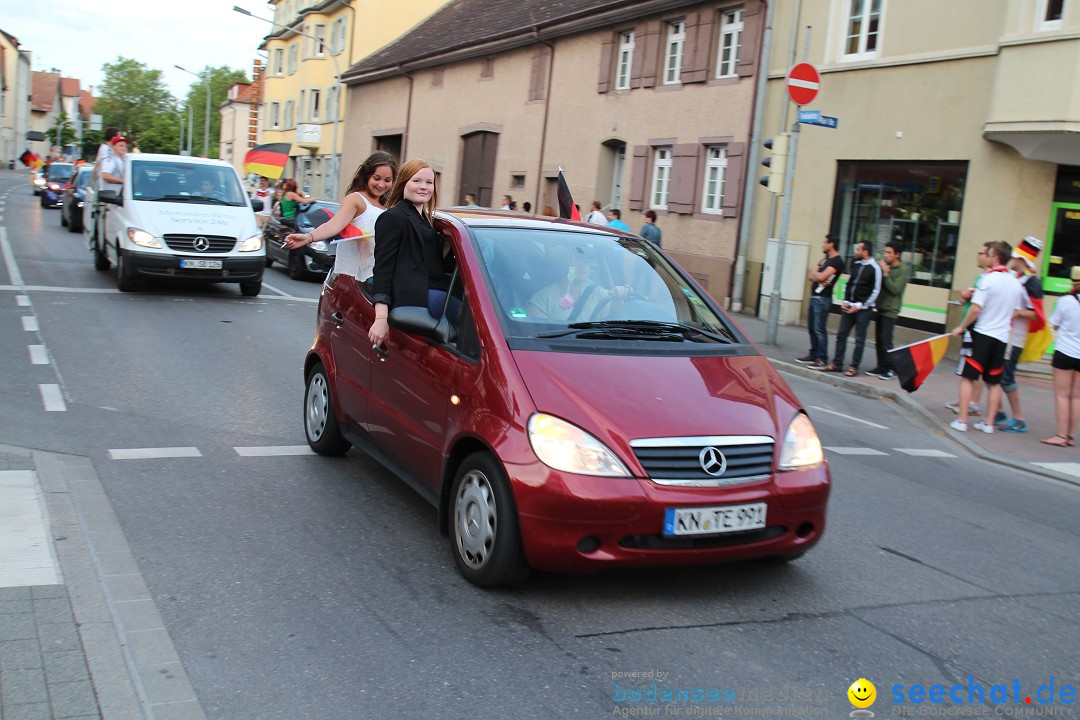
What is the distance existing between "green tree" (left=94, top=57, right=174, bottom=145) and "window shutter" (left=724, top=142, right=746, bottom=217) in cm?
12777

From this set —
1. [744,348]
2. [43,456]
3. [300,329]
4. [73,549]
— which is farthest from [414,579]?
[300,329]

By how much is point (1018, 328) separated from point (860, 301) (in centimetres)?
312

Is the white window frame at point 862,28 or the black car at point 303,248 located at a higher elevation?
the white window frame at point 862,28

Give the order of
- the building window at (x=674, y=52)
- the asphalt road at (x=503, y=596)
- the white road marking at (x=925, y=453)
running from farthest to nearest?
1. the building window at (x=674, y=52)
2. the white road marking at (x=925, y=453)
3. the asphalt road at (x=503, y=596)

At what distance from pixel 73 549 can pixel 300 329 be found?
8.56 m

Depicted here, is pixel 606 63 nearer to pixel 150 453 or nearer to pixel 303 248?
pixel 303 248

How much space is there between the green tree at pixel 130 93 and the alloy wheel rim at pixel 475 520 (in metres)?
142

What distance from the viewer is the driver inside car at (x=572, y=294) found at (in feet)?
17.0

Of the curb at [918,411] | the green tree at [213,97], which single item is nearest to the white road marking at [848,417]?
the curb at [918,411]

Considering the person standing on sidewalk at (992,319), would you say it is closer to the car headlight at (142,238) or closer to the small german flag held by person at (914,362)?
the small german flag held by person at (914,362)

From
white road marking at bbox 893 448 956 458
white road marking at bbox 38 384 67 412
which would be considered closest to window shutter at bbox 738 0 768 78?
white road marking at bbox 893 448 956 458

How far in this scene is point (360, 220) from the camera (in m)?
7.52

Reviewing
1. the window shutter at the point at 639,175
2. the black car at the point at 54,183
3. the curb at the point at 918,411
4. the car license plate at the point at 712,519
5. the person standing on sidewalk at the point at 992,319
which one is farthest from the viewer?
the black car at the point at 54,183

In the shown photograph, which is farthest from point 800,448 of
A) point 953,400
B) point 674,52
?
point 674,52
